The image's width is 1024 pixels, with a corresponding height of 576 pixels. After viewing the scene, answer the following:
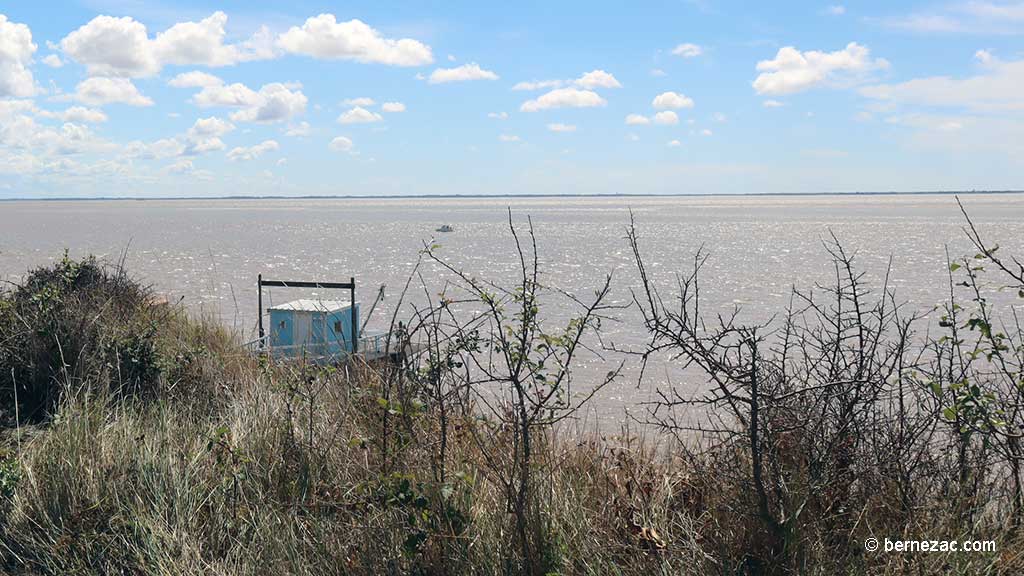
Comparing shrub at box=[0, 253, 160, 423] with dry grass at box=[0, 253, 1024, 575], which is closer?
dry grass at box=[0, 253, 1024, 575]

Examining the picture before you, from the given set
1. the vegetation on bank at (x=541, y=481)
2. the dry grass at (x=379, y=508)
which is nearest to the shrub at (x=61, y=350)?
the dry grass at (x=379, y=508)

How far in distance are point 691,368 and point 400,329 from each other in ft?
57.7

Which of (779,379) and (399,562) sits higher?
(779,379)

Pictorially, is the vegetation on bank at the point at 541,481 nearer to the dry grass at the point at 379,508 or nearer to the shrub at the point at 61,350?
the dry grass at the point at 379,508

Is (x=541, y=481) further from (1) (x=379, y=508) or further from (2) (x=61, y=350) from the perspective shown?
(2) (x=61, y=350)

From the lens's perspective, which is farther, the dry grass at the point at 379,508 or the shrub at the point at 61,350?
the shrub at the point at 61,350

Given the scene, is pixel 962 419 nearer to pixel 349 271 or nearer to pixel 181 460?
pixel 181 460

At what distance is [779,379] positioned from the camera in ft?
16.6

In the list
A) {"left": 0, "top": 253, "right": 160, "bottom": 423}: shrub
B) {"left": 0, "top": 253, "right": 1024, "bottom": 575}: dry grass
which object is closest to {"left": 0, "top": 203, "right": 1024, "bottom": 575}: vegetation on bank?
{"left": 0, "top": 253, "right": 1024, "bottom": 575}: dry grass

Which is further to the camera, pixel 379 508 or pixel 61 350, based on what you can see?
pixel 61 350

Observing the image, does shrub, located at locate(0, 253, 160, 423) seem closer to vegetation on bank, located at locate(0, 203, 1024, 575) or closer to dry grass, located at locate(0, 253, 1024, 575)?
dry grass, located at locate(0, 253, 1024, 575)

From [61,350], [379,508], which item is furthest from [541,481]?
[61,350]

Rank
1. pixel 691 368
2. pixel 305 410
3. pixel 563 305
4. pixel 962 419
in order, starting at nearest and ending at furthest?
pixel 962 419, pixel 305 410, pixel 691 368, pixel 563 305

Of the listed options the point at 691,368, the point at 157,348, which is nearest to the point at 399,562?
the point at 157,348
